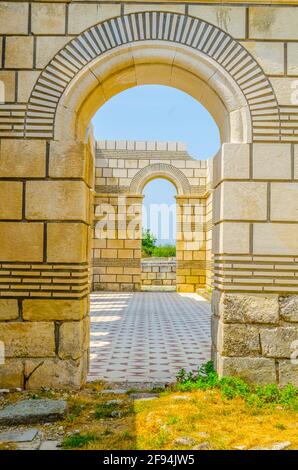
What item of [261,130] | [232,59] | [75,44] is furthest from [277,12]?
[75,44]

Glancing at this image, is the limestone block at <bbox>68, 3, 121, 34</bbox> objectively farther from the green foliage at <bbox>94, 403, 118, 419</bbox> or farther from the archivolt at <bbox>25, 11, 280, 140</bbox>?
the green foliage at <bbox>94, 403, 118, 419</bbox>

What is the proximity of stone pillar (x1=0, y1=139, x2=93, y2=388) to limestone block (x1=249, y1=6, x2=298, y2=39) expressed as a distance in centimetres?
201

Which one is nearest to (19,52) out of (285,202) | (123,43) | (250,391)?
(123,43)

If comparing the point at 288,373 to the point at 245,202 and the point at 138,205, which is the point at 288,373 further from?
the point at 138,205

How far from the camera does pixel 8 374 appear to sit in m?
4.49

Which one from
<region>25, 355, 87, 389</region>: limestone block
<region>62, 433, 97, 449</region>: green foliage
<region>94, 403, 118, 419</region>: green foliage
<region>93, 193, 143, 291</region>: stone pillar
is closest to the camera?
<region>62, 433, 97, 449</region>: green foliage

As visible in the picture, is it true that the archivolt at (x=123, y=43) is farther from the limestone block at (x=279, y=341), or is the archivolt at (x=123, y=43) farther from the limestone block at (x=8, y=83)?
the limestone block at (x=279, y=341)

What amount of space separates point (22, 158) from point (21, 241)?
792 millimetres

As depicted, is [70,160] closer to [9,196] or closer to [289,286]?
[9,196]

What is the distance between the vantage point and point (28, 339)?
451 centimetres

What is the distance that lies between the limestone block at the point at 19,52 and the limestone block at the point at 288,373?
3670 mm

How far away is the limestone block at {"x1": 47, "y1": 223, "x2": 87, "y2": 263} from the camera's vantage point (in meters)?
4.53

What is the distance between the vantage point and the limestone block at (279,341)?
4.41 meters

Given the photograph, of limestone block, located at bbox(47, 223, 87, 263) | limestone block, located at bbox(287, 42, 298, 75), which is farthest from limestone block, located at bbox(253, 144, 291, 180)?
limestone block, located at bbox(47, 223, 87, 263)
